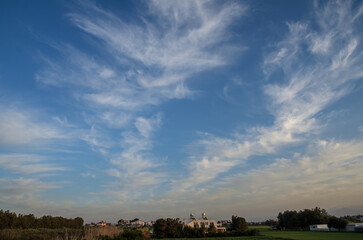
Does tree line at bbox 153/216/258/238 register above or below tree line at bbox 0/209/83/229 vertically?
below

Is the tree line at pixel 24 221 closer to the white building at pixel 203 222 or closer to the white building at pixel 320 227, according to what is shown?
the white building at pixel 203 222

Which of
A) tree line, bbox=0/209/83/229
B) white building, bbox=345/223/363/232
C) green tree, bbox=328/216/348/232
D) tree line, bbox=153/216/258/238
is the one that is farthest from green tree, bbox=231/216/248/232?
tree line, bbox=0/209/83/229

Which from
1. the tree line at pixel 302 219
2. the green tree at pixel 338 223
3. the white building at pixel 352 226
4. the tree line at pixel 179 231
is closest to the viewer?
the white building at pixel 352 226

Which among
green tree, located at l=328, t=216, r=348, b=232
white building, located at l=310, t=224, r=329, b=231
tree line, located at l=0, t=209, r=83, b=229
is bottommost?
white building, located at l=310, t=224, r=329, b=231

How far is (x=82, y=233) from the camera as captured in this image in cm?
2708

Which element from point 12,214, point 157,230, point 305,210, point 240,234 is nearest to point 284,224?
point 305,210

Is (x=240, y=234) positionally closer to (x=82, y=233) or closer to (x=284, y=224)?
(x=284, y=224)

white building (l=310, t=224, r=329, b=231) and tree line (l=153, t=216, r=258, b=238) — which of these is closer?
tree line (l=153, t=216, r=258, b=238)

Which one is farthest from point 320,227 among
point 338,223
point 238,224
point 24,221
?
point 24,221

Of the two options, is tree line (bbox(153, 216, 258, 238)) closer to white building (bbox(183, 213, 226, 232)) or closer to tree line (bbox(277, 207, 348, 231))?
white building (bbox(183, 213, 226, 232))

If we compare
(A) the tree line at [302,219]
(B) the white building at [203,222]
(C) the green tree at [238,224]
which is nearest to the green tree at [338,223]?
(A) the tree line at [302,219]

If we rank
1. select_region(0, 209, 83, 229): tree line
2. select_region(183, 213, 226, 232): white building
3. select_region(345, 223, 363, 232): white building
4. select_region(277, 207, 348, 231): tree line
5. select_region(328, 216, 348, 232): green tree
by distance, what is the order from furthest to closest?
select_region(277, 207, 348, 231): tree line, select_region(183, 213, 226, 232): white building, select_region(328, 216, 348, 232): green tree, select_region(345, 223, 363, 232): white building, select_region(0, 209, 83, 229): tree line

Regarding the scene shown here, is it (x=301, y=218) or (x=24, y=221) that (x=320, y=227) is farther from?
(x=24, y=221)

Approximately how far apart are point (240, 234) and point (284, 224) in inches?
1738
